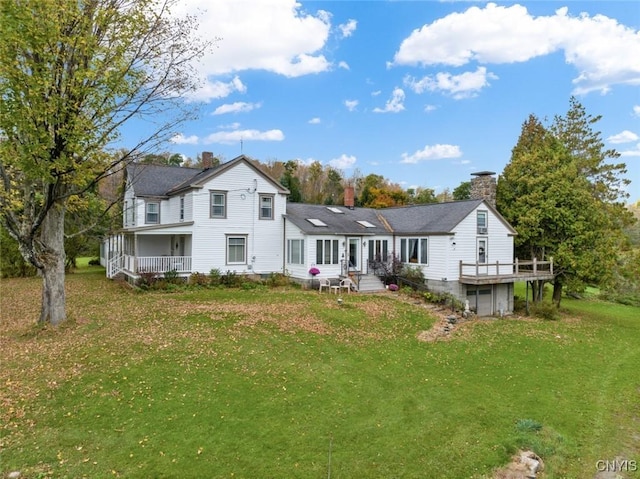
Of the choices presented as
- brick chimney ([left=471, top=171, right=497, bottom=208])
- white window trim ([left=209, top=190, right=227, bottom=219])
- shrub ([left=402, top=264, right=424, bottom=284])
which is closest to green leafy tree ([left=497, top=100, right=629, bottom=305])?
brick chimney ([left=471, top=171, right=497, bottom=208])

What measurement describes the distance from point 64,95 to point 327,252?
48.7 feet

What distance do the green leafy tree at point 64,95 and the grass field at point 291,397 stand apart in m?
3.43

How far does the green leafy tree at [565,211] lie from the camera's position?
74.4ft

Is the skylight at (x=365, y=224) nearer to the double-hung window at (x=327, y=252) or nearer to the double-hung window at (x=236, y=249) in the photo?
the double-hung window at (x=327, y=252)

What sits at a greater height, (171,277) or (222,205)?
(222,205)

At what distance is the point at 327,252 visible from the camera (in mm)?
22078

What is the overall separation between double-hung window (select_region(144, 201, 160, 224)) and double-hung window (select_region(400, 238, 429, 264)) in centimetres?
1600

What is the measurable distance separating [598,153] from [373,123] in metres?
18.2

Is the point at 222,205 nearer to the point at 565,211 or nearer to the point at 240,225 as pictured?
the point at 240,225

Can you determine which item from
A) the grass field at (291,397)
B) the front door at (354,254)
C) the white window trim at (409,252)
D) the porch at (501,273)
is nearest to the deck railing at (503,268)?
the porch at (501,273)

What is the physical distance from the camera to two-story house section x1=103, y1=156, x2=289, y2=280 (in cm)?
2108

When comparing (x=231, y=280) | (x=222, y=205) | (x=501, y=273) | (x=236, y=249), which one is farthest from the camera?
(x=501, y=273)

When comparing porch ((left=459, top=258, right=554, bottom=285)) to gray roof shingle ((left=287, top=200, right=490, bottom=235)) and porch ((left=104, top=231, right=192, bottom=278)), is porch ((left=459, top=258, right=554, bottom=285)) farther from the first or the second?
porch ((left=104, top=231, right=192, bottom=278))

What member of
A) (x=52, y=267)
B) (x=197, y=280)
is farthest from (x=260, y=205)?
(x=52, y=267)
